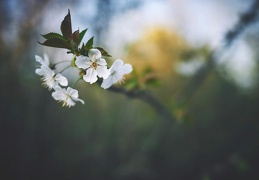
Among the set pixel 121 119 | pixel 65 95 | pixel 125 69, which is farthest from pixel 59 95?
pixel 121 119

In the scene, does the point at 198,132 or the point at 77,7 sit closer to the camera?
the point at 77,7

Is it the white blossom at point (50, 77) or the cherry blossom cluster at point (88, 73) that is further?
the white blossom at point (50, 77)

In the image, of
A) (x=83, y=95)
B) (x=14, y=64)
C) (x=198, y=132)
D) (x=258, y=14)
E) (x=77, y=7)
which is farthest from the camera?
(x=198, y=132)

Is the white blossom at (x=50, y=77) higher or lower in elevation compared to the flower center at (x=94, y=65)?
higher

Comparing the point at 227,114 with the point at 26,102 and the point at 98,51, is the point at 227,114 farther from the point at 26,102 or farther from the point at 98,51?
the point at 98,51

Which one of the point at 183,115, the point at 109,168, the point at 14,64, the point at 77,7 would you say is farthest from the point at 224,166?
the point at 14,64

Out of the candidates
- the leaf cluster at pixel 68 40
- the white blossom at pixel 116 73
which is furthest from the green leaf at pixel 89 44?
the white blossom at pixel 116 73

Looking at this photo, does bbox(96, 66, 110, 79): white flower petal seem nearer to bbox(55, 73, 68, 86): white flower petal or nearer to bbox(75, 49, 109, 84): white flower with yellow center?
bbox(75, 49, 109, 84): white flower with yellow center

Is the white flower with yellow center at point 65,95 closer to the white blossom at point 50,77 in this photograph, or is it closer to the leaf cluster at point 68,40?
the white blossom at point 50,77

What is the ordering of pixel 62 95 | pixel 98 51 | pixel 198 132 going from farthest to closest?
pixel 198 132 < pixel 62 95 < pixel 98 51
